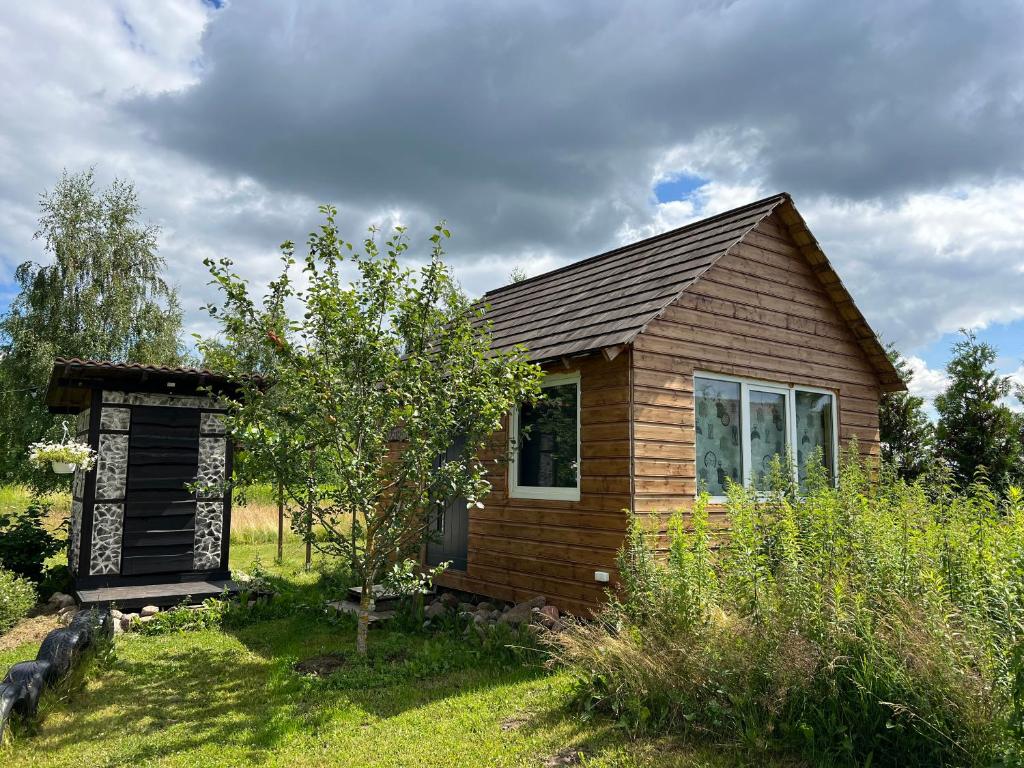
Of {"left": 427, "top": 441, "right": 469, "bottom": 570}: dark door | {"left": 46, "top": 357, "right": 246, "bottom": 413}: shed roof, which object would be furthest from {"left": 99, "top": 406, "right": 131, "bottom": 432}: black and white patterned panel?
{"left": 427, "top": 441, "right": 469, "bottom": 570}: dark door

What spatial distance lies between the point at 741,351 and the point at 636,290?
1.49m

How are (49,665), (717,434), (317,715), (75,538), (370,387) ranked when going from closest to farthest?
(317,715) < (49,665) < (370,387) < (717,434) < (75,538)

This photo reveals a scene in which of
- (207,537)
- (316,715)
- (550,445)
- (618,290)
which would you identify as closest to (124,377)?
(207,537)

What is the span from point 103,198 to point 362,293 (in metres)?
20.1

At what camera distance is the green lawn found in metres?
4.32

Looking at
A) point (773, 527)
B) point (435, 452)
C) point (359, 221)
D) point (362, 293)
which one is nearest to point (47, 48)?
point (359, 221)

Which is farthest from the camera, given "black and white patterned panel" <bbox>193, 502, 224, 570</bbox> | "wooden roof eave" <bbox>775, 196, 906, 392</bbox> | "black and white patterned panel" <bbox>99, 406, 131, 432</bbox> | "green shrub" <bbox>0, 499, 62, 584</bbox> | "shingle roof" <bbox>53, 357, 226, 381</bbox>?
"black and white patterned panel" <bbox>193, 502, 224, 570</bbox>

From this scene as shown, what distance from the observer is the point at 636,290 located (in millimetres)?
8266

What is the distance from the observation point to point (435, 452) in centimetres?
620

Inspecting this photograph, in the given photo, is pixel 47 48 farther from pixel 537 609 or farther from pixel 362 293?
pixel 537 609

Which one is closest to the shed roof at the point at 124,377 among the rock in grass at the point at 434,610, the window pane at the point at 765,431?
the rock in grass at the point at 434,610

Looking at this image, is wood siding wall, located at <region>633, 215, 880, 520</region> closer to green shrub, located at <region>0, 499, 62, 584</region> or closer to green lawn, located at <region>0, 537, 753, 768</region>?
green lawn, located at <region>0, 537, 753, 768</region>

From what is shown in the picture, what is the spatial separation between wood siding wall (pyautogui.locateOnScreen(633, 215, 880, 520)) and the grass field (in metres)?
2.56

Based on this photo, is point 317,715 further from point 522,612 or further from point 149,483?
point 149,483
